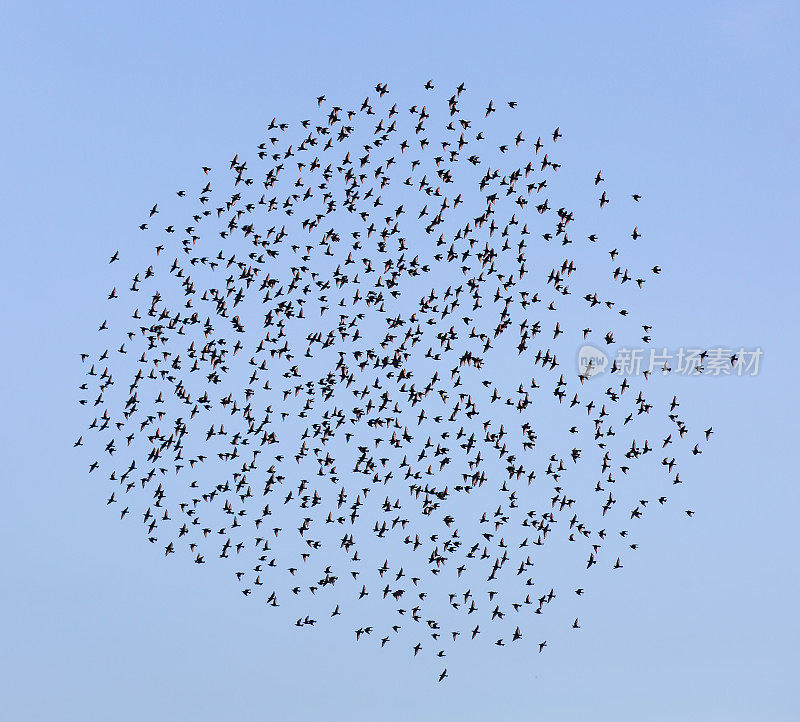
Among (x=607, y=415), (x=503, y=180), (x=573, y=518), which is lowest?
(x=573, y=518)

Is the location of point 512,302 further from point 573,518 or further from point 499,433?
point 573,518

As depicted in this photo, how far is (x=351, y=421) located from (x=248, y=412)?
5.35 meters

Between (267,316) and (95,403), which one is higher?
(267,316)

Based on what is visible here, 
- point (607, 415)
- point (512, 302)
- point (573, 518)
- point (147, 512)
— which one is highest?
point (512, 302)

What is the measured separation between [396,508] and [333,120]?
65.6 ft

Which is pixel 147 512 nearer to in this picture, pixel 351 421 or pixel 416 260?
pixel 351 421

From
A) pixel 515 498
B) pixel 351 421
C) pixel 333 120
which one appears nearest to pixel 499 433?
pixel 515 498

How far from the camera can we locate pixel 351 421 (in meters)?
69.3

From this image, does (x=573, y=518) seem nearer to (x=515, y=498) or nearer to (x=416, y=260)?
(x=515, y=498)

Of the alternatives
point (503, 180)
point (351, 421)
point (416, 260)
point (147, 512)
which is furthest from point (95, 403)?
point (503, 180)

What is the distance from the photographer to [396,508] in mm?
68062

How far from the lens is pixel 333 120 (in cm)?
6856

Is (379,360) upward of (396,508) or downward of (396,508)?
upward

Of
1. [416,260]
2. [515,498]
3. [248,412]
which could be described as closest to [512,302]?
[416,260]
